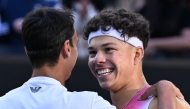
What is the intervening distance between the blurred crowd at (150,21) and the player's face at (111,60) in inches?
88.7

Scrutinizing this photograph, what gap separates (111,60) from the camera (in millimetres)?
3686

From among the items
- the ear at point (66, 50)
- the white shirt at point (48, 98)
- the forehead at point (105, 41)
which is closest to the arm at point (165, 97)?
the forehead at point (105, 41)

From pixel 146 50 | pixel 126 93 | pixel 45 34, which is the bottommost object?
pixel 146 50

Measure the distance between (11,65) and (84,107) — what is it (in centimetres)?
315

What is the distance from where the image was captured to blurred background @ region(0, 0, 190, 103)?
5777 mm

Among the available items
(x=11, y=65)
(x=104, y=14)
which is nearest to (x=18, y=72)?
(x=11, y=65)

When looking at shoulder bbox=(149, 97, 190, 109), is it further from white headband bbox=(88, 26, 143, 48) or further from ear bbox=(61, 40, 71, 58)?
ear bbox=(61, 40, 71, 58)

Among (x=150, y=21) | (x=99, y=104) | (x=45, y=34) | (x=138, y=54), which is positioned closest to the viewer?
(x=99, y=104)

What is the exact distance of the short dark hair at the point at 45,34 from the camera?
293 centimetres

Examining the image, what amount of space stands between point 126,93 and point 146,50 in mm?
2385

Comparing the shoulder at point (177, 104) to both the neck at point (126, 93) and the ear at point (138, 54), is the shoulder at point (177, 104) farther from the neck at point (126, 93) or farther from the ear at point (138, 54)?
the ear at point (138, 54)

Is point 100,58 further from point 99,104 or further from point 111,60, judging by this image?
point 99,104

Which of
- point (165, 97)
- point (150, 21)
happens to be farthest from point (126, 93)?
point (150, 21)

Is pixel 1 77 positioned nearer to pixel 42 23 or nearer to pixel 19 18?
pixel 19 18
